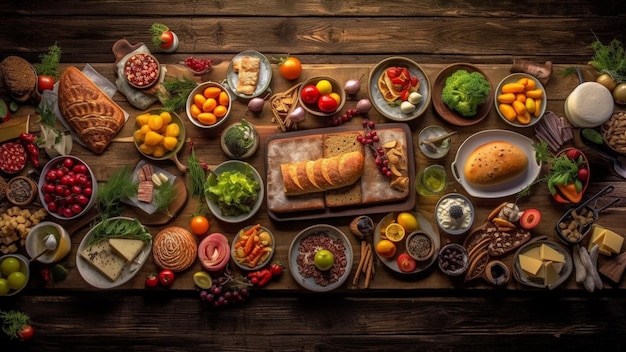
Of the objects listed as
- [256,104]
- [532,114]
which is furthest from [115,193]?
[532,114]

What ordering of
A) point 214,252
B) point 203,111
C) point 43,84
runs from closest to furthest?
point 214,252, point 203,111, point 43,84

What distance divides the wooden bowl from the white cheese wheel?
63 cm

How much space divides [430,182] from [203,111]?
5.99 feet

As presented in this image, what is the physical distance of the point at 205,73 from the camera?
4.31 meters

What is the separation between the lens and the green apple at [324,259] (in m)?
3.85

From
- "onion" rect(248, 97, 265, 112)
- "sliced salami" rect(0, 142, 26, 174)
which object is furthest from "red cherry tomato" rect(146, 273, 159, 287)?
"onion" rect(248, 97, 265, 112)

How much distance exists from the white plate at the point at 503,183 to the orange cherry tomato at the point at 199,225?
6.28 ft

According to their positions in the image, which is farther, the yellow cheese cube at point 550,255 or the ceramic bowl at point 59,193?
the ceramic bowl at point 59,193

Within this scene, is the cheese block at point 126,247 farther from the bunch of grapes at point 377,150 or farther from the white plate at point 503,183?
the white plate at point 503,183

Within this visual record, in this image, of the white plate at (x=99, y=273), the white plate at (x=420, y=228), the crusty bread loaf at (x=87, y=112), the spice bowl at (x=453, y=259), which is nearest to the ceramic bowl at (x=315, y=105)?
the white plate at (x=420, y=228)

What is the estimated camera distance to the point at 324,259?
3.85m

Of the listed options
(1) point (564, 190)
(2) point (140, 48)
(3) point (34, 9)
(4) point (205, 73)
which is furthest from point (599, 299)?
(3) point (34, 9)

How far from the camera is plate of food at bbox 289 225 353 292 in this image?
13.1ft

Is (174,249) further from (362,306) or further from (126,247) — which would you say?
(362,306)
